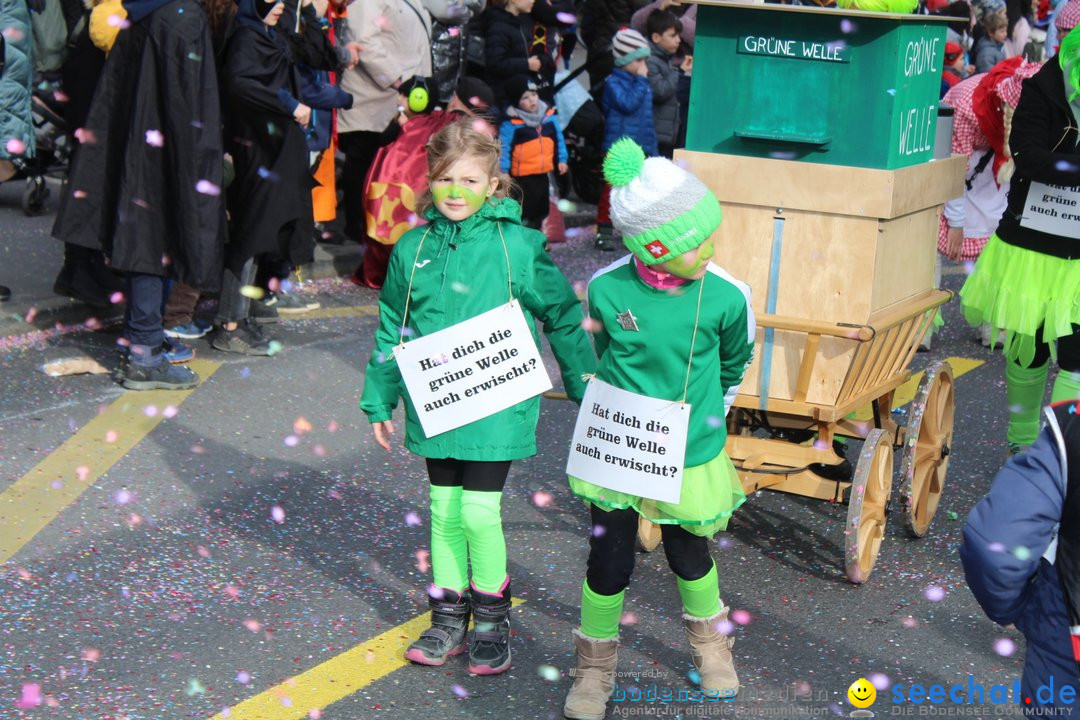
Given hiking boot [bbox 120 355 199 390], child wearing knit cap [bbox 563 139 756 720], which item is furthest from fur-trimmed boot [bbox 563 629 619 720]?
hiking boot [bbox 120 355 199 390]

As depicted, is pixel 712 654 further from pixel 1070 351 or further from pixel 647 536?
pixel 1070 351

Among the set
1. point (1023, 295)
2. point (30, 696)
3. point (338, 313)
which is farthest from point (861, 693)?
point (338, 313)

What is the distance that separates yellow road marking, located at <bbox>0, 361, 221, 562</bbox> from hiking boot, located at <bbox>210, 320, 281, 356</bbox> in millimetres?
722

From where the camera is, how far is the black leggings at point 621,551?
12.9 feet

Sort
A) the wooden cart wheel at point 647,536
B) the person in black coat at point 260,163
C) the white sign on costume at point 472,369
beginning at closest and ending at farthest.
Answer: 1. the white sign on costume at point 472,369
2. the wooden cart wheel at point 647,536
3. the person in black coat at point 260,163

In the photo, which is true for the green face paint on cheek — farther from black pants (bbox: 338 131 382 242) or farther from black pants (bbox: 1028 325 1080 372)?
black pants (bbox: 338 131 382 242)

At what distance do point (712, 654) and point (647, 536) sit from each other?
1.01 meters

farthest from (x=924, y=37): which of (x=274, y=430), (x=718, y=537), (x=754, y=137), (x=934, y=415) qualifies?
(x=274, y=430)

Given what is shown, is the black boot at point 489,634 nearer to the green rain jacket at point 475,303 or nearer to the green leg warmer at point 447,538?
the green leg warmer at point 447,538

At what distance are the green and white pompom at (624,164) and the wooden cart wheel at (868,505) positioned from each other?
144 centimetres

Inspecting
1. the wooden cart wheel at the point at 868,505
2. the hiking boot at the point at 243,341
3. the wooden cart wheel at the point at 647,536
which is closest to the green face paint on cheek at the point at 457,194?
the wooden cart wheel at the point at 647,536

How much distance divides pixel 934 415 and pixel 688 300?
6.08 feet

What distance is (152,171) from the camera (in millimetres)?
6672

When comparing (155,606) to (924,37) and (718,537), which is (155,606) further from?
(924,37)
